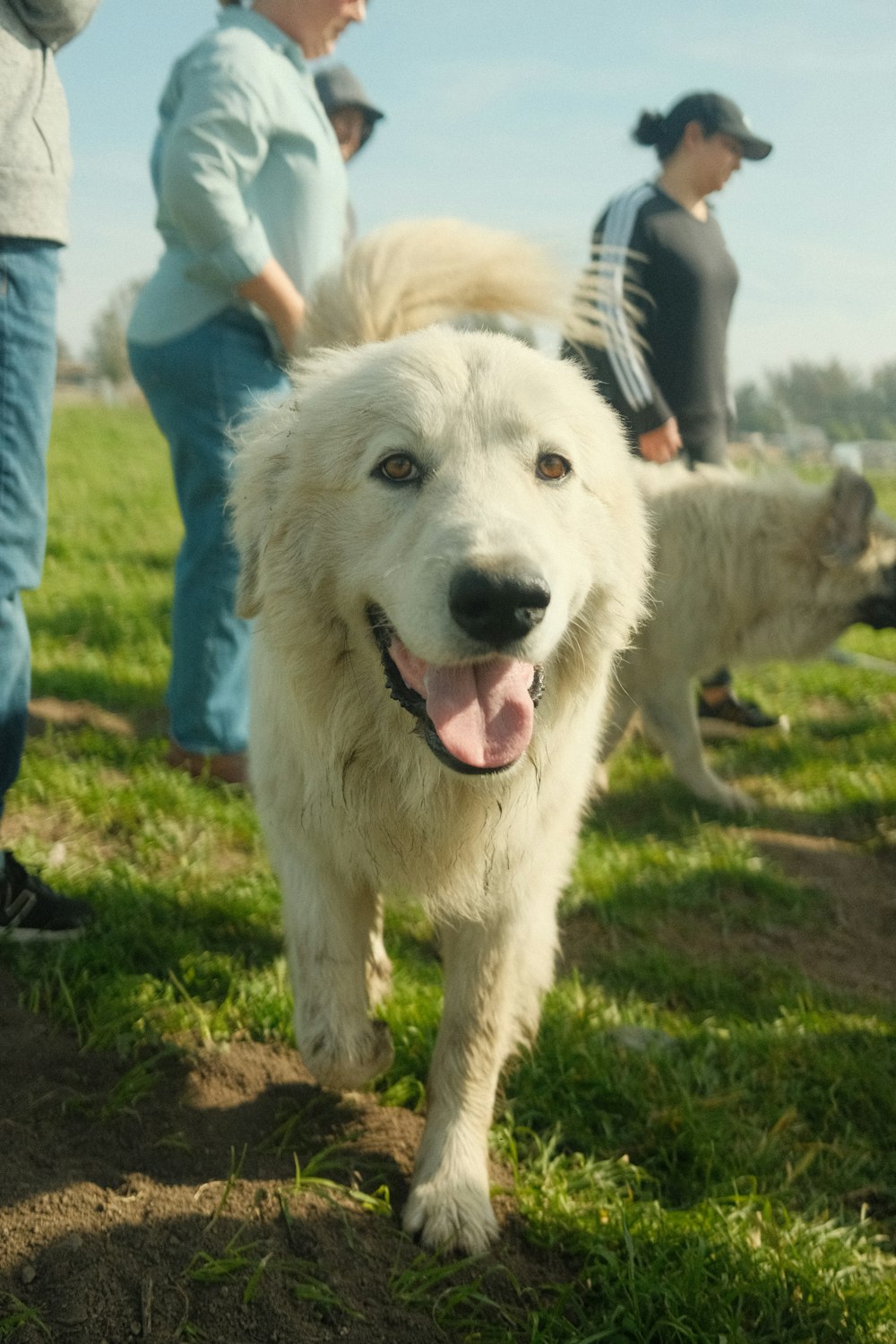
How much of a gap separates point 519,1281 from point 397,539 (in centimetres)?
142

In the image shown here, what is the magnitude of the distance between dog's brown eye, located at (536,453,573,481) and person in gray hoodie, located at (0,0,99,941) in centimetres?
130

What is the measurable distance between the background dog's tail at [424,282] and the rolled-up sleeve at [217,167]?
0.40m

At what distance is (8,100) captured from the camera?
101 inches

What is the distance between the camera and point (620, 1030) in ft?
10.1

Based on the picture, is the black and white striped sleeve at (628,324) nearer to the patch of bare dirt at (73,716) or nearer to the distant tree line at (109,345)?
the patch of bare dirt at (73,716)

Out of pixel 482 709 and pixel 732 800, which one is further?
pixel 732 800

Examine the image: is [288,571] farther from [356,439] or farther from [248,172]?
[248,172]

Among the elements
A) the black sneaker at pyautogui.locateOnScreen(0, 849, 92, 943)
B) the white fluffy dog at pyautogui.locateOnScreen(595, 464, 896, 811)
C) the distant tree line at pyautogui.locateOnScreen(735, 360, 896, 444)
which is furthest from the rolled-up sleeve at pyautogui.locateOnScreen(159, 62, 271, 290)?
the distant tree line at pyautogui.locateOnScreen(735, 360, 896, 444)

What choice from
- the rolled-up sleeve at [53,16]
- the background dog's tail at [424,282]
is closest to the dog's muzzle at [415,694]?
the background dog's tail at [424,282]

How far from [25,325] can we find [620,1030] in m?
2.35

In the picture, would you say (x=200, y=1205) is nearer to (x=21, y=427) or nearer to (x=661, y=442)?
(x=21, y=427)

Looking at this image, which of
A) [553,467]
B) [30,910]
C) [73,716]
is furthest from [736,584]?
[30,910]

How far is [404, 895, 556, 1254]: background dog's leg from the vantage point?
7.52 feet

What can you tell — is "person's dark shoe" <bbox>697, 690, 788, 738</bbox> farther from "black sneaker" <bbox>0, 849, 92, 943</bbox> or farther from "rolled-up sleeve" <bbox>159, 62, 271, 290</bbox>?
"black sneaker" <bbox>0, 849, 92, 943</bbox>
